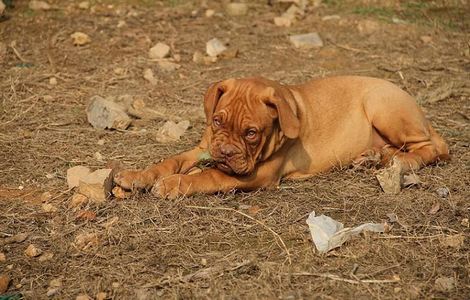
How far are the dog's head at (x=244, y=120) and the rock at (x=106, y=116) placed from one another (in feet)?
5.71

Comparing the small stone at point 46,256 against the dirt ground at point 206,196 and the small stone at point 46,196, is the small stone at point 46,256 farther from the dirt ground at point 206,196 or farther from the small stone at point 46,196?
the small stone at point 46,196

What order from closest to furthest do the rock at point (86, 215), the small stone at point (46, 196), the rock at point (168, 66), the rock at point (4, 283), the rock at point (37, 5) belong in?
1. the rock at point (4, 283)
2. the rock at point (86, 215)
3. the small stone at point (46, 196)
4. the rock at point (168, 66)
5. the rock at point (37, 5)

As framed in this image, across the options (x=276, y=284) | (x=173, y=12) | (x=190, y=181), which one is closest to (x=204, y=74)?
(x=173, y=12)

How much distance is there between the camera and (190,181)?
18.4 feet

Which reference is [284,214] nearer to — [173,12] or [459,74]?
[459,74]

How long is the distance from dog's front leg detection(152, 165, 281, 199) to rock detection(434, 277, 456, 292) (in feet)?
6.22

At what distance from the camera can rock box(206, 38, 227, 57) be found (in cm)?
945

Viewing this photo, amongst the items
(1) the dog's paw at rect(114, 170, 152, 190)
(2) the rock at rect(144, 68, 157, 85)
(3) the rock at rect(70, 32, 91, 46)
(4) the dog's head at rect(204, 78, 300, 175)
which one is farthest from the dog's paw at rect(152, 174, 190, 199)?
(3) the rock at rect(70, 32, 91, 46)

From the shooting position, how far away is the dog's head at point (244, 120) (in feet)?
18.1

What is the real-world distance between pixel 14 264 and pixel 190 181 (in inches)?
61.1

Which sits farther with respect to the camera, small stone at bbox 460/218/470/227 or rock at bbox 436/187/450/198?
rock at bbox 436/187/450/198

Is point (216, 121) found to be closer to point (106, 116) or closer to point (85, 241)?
point (85, 241)

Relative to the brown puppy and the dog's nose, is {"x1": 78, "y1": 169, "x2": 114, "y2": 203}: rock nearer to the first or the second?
the brown puppy

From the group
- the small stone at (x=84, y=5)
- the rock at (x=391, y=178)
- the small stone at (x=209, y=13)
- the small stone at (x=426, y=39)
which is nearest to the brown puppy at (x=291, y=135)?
the rock at (x=391, y=178)
